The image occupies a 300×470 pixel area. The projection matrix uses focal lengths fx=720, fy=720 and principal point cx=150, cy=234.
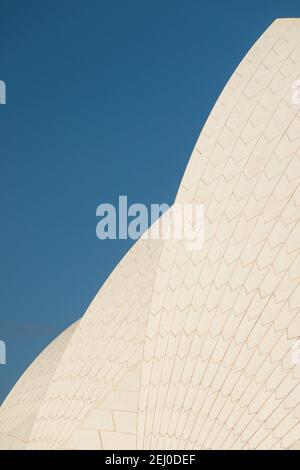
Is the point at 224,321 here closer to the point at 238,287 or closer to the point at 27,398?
the point at 238,287

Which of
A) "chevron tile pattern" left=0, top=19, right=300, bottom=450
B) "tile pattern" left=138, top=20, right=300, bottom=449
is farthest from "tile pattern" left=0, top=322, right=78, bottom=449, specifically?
"tile pattern" left=138, top=20, right=300, bottom=449

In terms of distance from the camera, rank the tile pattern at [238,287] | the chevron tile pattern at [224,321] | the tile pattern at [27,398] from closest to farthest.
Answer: the tile pattern at [238,287] < the chevron tile pattern at [224,321] < the tile pattern at [27,398]

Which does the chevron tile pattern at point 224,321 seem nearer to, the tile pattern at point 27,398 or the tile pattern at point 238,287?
the tile pattern at point 238,287

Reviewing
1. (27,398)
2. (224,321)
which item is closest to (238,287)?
(224,321)

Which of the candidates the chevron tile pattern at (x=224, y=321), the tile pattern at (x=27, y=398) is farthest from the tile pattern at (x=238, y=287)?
the tile pattern at (x=27, y=398)

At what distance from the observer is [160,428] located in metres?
13.6

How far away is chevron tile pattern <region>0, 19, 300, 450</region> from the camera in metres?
12.2

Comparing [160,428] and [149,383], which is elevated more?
[149,383]

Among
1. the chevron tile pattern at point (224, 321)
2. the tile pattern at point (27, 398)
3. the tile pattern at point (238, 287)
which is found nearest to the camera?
the tile pattern at point (238, 287)

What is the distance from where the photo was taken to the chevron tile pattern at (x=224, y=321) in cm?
1218

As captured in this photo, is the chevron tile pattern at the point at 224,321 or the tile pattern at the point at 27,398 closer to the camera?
the chevron tile pattern at the point at 224,321
